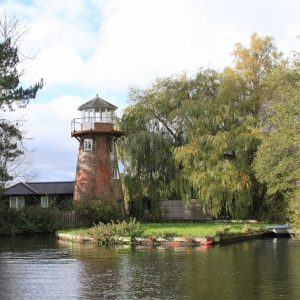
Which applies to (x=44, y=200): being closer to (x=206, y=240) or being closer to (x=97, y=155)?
(x=97, y=155)

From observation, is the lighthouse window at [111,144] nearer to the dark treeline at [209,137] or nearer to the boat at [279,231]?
the dark treeline at [209,137]

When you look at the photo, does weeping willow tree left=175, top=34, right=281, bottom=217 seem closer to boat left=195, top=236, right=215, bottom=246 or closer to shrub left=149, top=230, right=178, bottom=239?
shrub left=149, top=230, right=178, bottom=239

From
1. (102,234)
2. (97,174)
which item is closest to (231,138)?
(97,174)

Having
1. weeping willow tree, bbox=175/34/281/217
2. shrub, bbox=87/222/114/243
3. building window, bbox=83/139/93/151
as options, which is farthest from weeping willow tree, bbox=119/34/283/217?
shrub, bbox=87/222/114/243

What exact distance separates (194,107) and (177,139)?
3.90 meters

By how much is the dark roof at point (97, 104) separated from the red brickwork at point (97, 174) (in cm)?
168

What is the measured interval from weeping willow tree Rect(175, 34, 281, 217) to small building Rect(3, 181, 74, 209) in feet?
51.4

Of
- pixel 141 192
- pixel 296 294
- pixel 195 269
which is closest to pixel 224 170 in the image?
pixel 141 192

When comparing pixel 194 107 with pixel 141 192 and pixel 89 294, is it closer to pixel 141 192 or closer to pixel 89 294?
pixel 141 192

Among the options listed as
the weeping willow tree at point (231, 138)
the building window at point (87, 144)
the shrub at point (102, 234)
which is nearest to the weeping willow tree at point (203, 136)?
the weeping willow tree at point (231, 138)

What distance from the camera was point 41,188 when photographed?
178 ft

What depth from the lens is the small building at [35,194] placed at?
171 ft

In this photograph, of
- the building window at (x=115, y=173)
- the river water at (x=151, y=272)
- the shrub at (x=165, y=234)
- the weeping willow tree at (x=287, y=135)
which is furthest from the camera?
the building window at (x=115, y=173)

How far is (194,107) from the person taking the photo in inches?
1678
